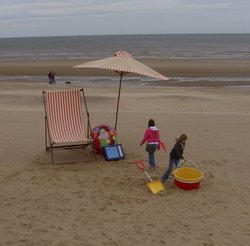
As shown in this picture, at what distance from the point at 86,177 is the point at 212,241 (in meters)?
2.96

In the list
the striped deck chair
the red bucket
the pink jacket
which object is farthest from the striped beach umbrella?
the red bucket

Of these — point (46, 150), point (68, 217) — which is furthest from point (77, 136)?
point (68, 217)

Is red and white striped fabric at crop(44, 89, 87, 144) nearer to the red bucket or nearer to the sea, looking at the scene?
the red bucket

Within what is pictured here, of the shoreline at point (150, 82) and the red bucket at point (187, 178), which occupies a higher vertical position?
the red bucket at point (187, 178)

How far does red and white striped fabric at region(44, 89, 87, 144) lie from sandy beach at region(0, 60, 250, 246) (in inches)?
22.4

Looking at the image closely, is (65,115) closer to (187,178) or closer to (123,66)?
(123,66)

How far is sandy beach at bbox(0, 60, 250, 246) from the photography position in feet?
17.6

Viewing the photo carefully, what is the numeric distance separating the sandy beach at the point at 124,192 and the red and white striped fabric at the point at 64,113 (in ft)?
1.87

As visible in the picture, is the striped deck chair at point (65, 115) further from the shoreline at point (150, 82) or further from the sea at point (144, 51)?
the sea at point (144, 51)

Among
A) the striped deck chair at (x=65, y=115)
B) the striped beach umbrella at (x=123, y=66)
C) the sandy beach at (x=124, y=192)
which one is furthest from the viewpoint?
the striped deck chair at (x=65, y=115)

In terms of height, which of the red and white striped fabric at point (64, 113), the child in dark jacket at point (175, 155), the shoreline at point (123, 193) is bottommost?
the shoreline at point (123, 193)

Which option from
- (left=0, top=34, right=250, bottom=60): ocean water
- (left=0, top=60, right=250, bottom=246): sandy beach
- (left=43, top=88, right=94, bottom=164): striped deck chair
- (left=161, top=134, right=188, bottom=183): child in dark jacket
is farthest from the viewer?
(left=0, top=34, right=250, bottom=60): ocean water

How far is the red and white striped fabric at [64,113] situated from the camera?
8.62 m

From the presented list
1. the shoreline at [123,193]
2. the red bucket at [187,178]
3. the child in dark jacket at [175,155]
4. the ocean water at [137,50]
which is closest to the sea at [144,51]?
the ocean water at [137,50]
